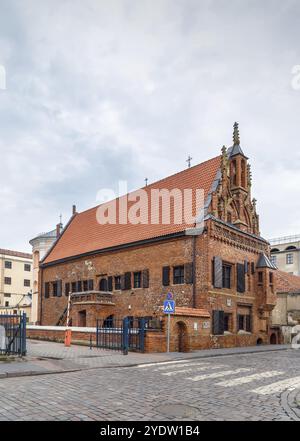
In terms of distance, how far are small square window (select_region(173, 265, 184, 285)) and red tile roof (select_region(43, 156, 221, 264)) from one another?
2182 millimetres

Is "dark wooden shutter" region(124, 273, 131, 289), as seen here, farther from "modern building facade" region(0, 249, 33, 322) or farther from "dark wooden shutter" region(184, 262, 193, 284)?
"modern building facade" region(0, 249, 33, 322)

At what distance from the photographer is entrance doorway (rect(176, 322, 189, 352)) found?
20.7 metres

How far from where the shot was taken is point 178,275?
81.8 feet

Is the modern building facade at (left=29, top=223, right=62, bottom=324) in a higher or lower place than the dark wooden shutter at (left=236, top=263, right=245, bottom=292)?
higher

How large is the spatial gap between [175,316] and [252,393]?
35.7ft

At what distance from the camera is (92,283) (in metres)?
31.9

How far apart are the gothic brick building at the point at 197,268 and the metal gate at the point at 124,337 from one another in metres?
1.85

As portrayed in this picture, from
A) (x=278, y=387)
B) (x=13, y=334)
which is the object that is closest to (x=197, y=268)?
(x=13, y=334)

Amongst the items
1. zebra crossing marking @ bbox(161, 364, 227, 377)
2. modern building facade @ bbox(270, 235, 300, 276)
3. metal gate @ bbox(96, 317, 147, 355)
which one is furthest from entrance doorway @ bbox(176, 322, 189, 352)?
modern building facade @ bbox(270, 235, 300, 276)

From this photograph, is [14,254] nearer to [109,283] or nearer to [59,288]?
[59,288]

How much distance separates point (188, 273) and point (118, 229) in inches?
372

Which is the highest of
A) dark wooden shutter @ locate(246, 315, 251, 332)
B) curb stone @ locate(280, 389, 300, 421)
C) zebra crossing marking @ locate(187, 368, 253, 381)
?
curb stone @ locate(280, 389, 300, 421)
